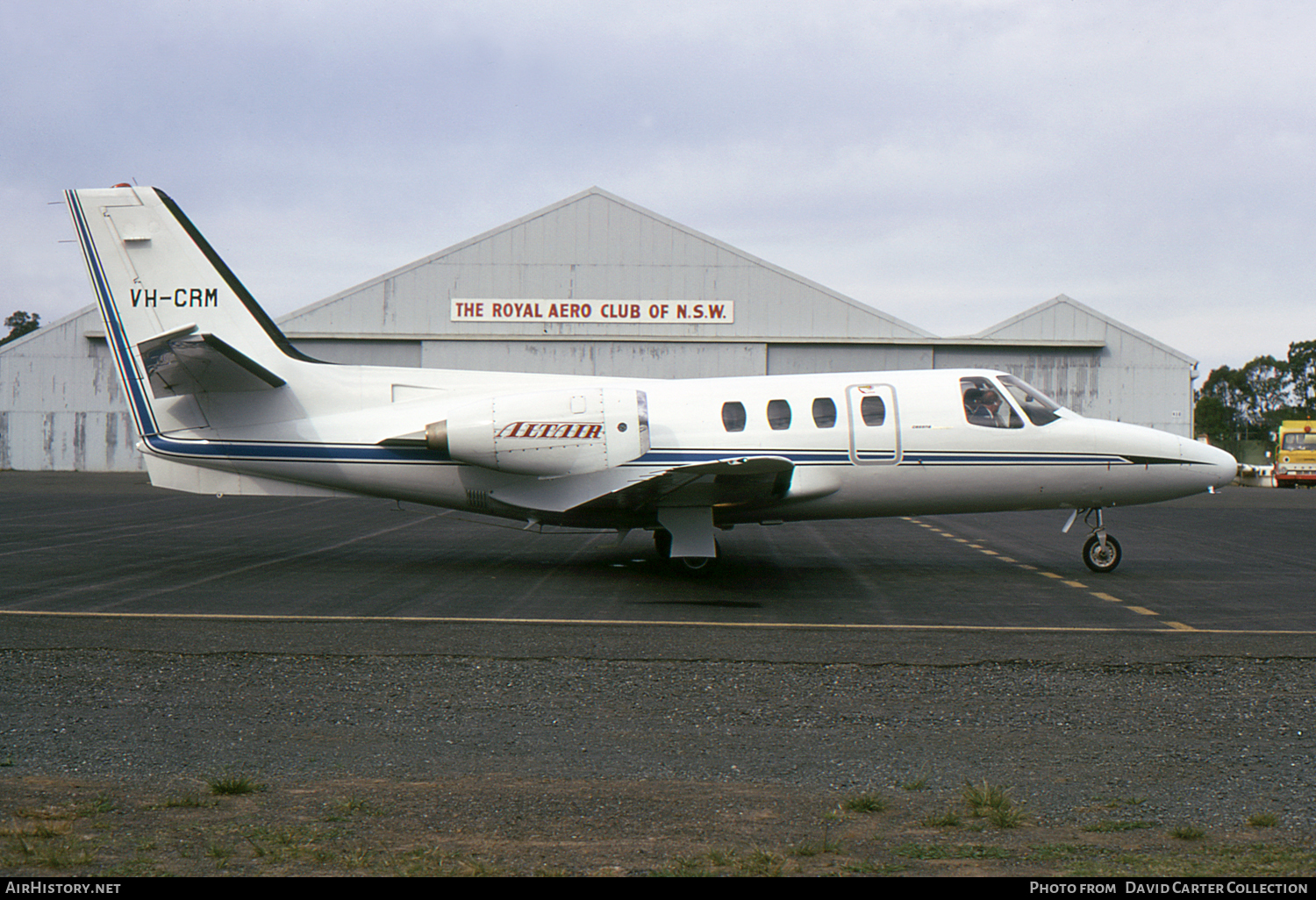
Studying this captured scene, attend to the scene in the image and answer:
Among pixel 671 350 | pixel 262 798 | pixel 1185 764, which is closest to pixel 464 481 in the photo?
pixel 262 798

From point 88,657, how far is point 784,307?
3198 cm

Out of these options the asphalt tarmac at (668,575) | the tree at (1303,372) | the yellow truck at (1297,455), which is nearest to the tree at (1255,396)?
the tree at (1303,372)

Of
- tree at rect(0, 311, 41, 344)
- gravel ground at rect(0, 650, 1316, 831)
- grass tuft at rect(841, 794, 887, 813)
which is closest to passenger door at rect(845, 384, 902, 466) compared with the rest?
gravel ground at rect(0, 650, 1316, 831)

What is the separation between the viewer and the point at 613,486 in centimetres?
1320

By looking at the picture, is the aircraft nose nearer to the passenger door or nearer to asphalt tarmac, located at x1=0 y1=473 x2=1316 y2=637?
asphalt tarmac, located at x1=0 y1=473 x2=1316 y2=637

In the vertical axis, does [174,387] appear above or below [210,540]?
above

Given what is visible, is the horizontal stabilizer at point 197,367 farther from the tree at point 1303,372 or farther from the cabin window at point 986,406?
the tree at point 1303,372

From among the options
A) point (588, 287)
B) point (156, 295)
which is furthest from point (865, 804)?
point (588, 287)

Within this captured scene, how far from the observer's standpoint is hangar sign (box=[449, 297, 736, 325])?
1452 inches

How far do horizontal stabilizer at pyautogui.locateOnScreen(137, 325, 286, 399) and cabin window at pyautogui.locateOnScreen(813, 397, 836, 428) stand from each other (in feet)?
26.2

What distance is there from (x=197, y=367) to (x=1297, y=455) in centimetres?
5133

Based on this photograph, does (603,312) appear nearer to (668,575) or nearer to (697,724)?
(668,575)

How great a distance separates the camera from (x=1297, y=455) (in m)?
46.7

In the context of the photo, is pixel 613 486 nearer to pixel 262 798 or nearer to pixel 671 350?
pixel 262 798
